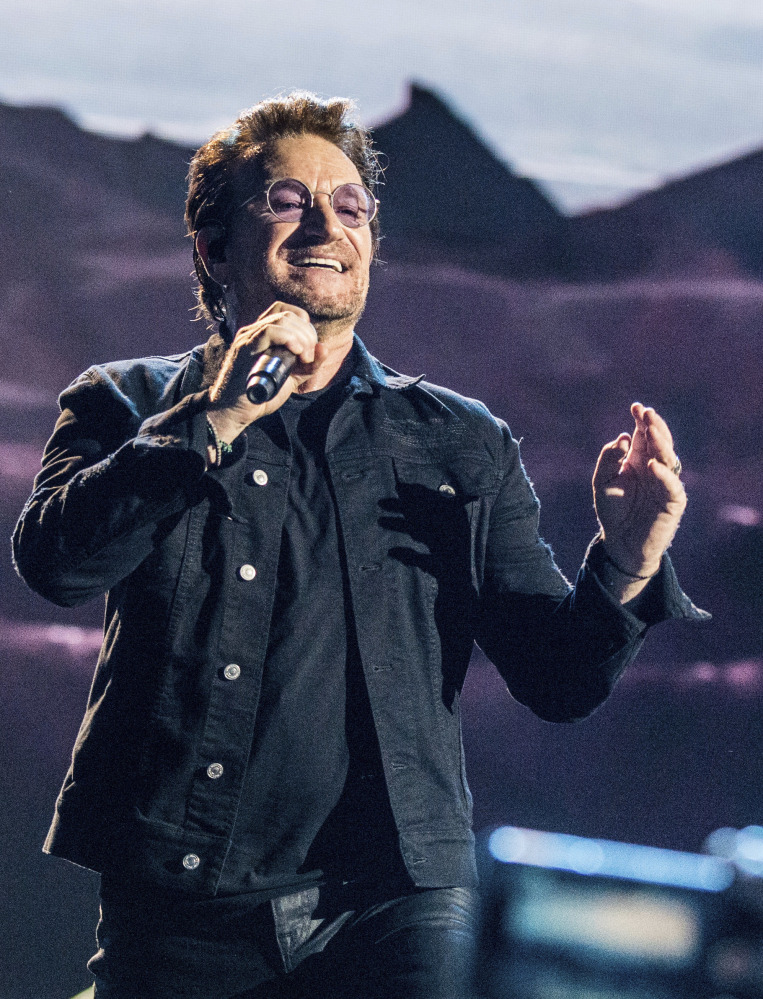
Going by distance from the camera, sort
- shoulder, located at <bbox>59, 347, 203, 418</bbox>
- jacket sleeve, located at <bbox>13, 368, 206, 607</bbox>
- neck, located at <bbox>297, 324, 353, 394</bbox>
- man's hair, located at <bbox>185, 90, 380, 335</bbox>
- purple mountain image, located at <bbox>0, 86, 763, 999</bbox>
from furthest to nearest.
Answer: purple mountain image, located at <bbox>0, 86, 763, 999</bbox>
man's hair, located at <bbox>185, 90, 380, 335</bbox>
neck, located at <bbox>297, 324, 353, 394</bbox>
shoulder, located at <bbox>59, 347, 203, 418</bbox>
jacket sleeve, located at <bbox>13, 368, 206, 607</bbox>

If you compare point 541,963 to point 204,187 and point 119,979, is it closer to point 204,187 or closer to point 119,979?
point 119,979

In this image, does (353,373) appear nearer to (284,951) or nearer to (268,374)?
(268,374)

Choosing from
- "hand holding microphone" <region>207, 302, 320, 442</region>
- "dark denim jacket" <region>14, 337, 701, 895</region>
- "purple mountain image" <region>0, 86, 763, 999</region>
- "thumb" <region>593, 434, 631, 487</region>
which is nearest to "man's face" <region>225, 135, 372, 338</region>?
"dark denim jacket" <region>14, 337, 701, 895</region>

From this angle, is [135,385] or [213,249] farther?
[213,249]

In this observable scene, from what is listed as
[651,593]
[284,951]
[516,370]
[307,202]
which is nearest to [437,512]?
[651,593]

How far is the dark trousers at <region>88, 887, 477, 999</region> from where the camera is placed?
1.63m

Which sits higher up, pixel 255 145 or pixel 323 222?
pixel 255 145

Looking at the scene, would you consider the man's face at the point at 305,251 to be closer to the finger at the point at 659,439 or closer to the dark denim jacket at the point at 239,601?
the dark denim jacket at the point at 239,601

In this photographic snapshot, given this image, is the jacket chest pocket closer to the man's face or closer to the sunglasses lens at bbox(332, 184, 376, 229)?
the man's face

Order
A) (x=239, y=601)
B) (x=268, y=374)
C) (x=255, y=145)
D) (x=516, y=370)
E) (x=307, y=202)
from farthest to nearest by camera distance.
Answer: (x=516, y=370) < (x=255, y=145) < (x=307, y=202) < (x=239, y=601) < (x=268, y=374)

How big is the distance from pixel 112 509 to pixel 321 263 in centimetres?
60

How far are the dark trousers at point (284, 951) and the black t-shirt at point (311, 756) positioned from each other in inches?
1.8

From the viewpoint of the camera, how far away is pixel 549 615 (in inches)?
74.7

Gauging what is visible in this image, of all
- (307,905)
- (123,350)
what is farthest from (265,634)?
(123,350)
